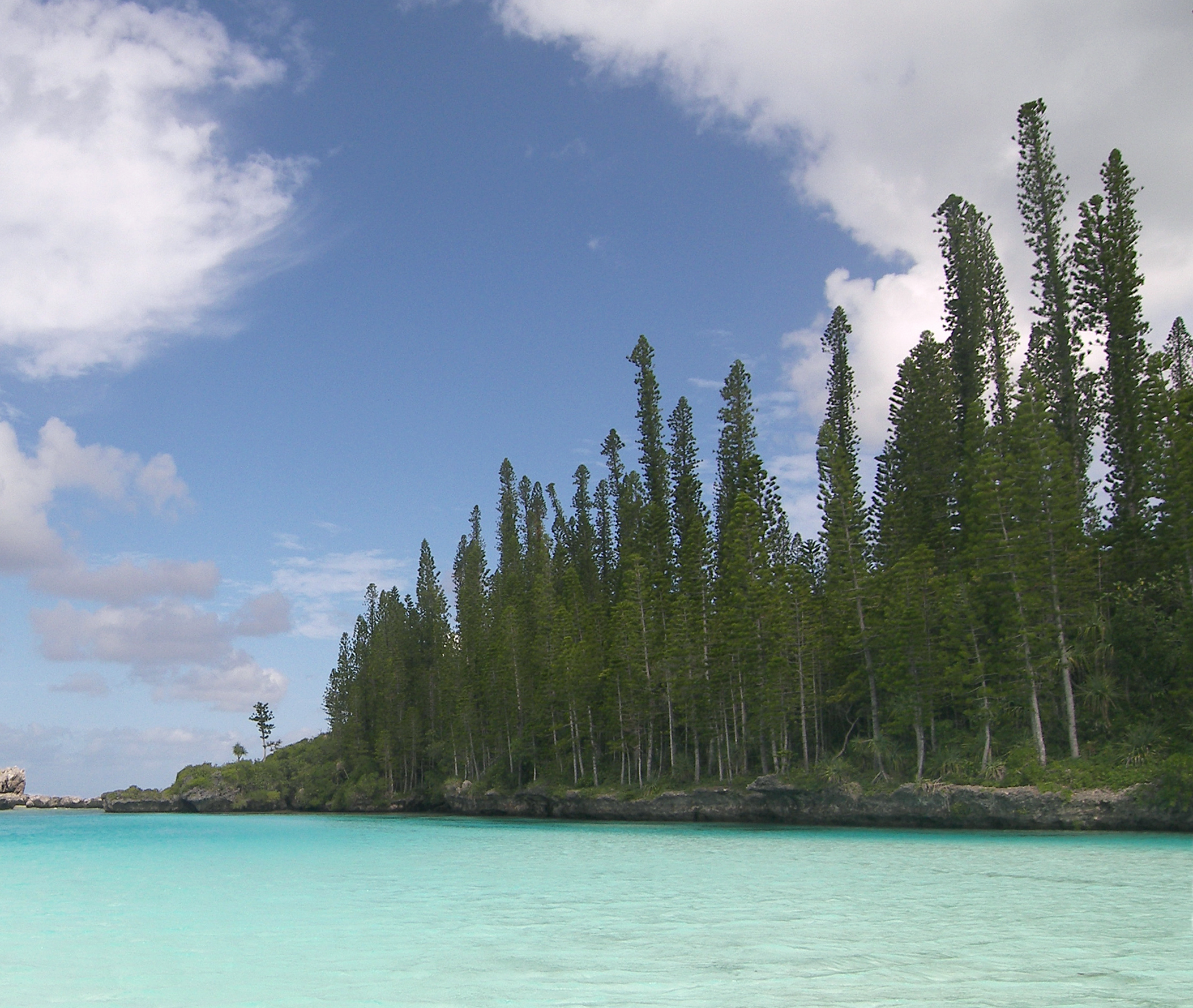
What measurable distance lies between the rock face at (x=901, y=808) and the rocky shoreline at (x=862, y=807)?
0.11 ft

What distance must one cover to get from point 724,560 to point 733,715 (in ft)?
29.6

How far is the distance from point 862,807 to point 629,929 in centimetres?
2779

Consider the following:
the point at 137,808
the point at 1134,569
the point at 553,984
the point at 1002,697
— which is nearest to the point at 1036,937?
the point at 553,984

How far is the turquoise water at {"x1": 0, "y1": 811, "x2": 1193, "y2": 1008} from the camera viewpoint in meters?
8.66

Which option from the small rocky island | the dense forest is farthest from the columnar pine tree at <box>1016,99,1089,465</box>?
the small rocky island

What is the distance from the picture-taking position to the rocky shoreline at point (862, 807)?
2923 cm

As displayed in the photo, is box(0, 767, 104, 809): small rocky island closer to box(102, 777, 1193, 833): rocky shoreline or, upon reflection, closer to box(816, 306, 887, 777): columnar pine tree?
box(102, 777, 1193, 833): rocky shoreline

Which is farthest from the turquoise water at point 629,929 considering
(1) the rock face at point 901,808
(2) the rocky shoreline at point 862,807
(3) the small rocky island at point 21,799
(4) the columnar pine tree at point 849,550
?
(3) the small rocky island at point 21,799

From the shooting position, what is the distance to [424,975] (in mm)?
9508

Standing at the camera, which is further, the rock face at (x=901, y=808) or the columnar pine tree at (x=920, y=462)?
the columnar pine tree at (x=920, y=462)

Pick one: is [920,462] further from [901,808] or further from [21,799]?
[21,799]

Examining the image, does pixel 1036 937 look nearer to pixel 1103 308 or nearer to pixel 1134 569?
pixel 1134 569

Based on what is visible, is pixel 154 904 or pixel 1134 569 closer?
pixel 154 904

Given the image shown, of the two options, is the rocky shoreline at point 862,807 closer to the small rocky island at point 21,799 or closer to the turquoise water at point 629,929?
the turquoise water at point 629,929
